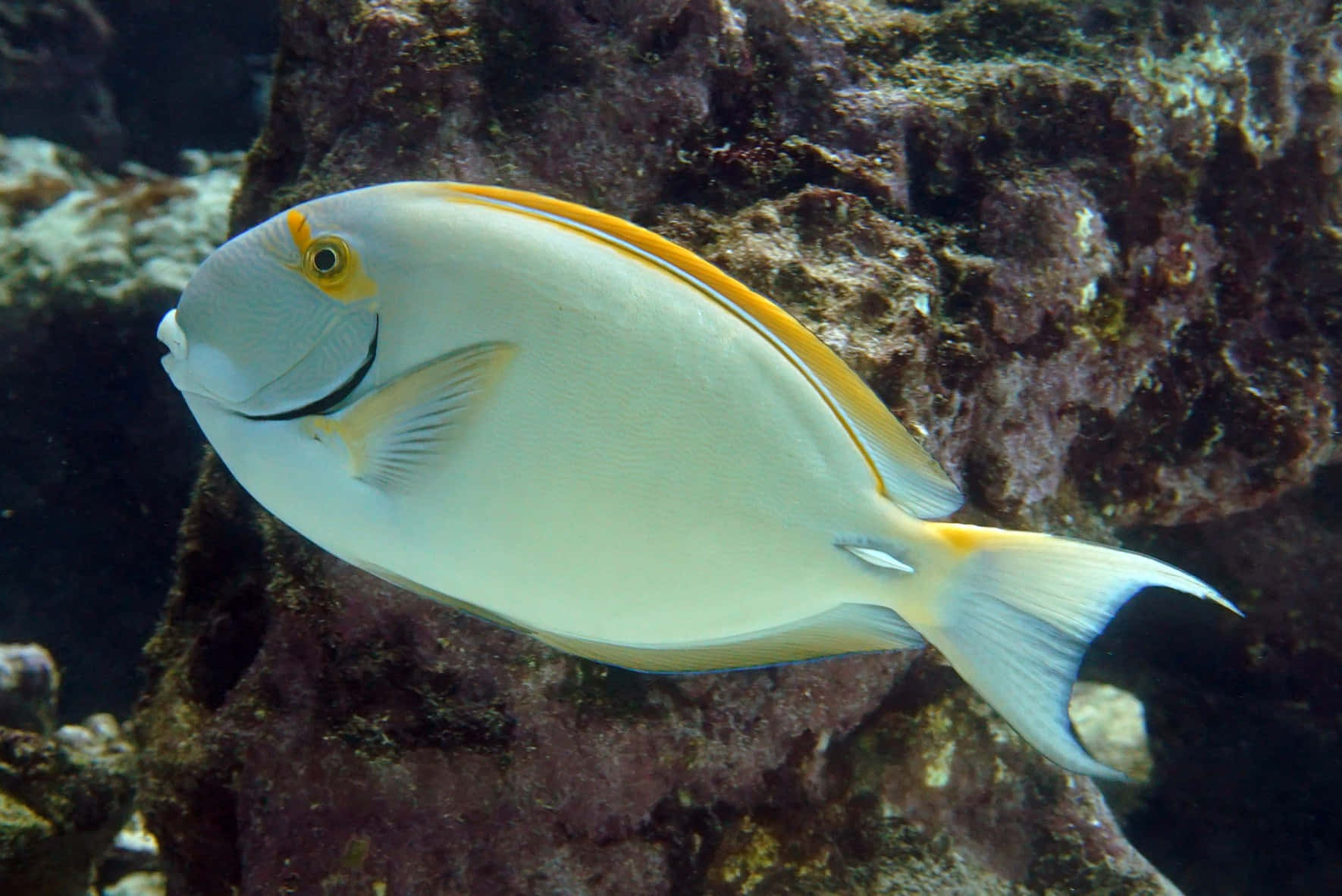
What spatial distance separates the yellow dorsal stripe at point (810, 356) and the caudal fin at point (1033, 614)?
0.27 ft

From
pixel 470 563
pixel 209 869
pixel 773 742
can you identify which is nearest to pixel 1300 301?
pixel 773 742

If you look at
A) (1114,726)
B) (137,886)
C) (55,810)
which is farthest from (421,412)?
(1114,726)

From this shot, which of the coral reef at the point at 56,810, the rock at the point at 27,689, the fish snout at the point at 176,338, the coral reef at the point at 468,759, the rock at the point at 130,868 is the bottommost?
the rock at the point at 130,868

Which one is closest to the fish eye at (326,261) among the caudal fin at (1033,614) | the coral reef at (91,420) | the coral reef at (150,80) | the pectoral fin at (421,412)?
the pectoral fin at (421,412)

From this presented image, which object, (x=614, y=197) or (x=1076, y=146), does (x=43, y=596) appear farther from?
(x=1076, y=146)

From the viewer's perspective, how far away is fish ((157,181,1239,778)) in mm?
1031

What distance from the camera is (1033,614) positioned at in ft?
3.41

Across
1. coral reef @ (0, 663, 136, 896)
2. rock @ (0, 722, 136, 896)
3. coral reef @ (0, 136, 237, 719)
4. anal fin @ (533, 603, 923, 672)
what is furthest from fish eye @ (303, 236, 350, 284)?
coral reef @ (0, 136, 237, 719)

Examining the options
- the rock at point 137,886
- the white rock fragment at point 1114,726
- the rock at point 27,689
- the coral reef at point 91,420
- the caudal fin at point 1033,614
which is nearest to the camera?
the caudal fin at point 1033,614

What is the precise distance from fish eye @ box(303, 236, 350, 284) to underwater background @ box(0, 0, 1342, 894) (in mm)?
904

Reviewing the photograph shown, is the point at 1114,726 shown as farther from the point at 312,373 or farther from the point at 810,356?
the point at 312,373

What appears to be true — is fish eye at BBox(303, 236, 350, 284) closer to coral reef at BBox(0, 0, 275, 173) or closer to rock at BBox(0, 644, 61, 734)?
rock at BBox(0, 644, 61, 734)

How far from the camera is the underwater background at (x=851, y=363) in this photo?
1806mm

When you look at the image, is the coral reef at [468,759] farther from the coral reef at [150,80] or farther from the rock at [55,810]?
the coral reef at [150,80]
